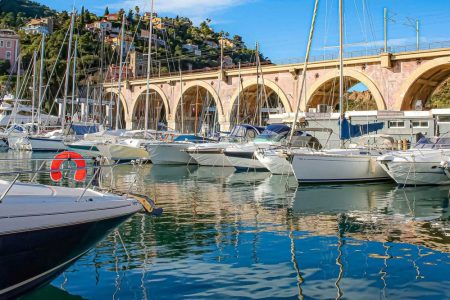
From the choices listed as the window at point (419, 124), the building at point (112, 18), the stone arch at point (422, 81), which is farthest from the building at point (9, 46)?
the window at point (419, 124)

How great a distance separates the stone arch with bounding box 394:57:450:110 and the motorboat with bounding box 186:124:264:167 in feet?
36.2

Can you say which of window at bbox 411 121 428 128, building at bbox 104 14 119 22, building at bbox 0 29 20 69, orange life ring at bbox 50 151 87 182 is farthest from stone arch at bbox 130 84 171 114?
building at bbox 104 14 119 22

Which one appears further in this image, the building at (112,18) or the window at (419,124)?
the building at (112,18)

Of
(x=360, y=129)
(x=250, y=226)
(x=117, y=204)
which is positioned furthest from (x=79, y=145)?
(x=117, y=204)

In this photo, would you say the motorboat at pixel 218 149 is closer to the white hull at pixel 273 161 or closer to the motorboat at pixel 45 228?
the white hull at pixel 273 161

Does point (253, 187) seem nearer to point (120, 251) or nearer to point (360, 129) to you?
→ point (360, 129)

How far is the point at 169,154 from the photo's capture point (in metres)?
25.6

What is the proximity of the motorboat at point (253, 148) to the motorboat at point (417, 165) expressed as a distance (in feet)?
18.5

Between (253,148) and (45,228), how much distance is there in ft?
57.2

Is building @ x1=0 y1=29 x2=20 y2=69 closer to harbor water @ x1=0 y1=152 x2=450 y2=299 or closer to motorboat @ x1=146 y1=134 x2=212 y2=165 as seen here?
motorboat @ x1=146 y1=134 x2=212 y2=165

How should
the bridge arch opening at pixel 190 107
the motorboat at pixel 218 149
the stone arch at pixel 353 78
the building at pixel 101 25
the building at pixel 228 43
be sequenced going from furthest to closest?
the building at pixel 228 43, the building at pixel 101 25, the bridge arch opening at pixel 190 107, the stone arch at pixel 353 78, the motorboat at pixel 218 149

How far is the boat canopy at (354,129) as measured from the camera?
20.2 metres

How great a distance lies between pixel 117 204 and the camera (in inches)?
202

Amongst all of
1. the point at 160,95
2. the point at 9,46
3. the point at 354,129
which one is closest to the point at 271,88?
the point at 160,95
